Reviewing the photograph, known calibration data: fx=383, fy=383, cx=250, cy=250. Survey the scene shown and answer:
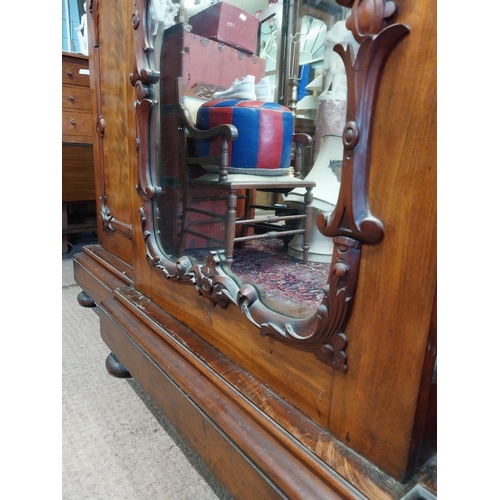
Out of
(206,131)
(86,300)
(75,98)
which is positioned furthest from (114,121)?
(75,98)

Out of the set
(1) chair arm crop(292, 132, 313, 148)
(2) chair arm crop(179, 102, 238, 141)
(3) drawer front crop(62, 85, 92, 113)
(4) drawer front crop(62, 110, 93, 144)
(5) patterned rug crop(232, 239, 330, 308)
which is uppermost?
(3) drawer front crop(62, 85, 92, 113)

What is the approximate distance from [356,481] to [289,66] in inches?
17.6

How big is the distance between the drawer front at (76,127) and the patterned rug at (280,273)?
1.28 m

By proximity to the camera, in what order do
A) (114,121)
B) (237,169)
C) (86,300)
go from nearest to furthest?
(237,169) → (114,121) → (86,300)

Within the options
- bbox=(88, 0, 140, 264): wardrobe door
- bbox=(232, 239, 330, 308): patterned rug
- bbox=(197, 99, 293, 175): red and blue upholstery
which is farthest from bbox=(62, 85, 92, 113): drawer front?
bbox=(232, 239, 330, 308): patterned rug

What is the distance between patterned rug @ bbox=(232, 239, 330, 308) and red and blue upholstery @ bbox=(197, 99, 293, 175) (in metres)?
0.11

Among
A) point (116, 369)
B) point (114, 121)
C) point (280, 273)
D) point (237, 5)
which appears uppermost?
point (237, 5)

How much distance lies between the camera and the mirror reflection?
40cm

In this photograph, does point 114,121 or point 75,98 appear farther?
point 75,98

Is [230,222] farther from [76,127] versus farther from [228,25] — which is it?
[76,127]

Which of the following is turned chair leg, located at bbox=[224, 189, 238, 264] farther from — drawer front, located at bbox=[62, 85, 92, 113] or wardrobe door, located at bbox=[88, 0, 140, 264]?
drawer front, located at bbox=[62, 85, 92, 113]

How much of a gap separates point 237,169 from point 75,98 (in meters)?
1.29

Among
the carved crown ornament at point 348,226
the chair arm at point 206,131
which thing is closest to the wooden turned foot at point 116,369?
the carved crown ornament at point 348,226

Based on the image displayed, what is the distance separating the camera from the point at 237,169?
55 centimetres
